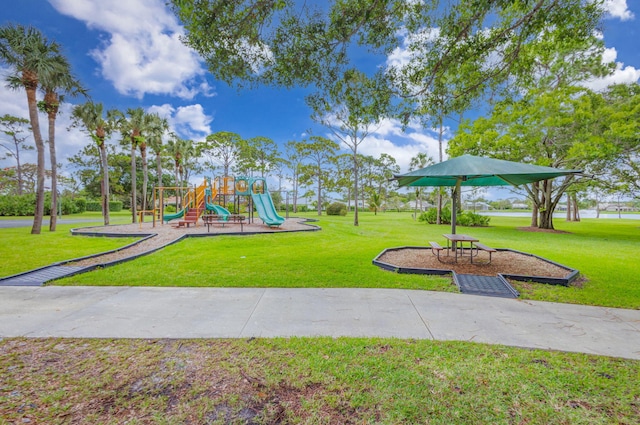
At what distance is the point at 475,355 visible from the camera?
2.59 meters

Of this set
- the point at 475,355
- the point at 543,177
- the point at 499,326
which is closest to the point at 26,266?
the point at 475,355

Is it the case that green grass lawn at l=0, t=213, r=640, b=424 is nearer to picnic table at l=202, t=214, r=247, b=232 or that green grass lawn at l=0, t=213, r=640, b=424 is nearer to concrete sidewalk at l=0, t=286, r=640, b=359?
concrete sidewalk at l=0, t=286, r=640, b=359

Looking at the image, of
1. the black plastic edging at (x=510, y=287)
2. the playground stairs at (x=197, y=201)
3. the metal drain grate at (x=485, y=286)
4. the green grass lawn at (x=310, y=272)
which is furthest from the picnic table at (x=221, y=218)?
the black plastic edging at (x=510, y=287)

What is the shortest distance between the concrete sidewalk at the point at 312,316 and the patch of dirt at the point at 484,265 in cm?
→ 185

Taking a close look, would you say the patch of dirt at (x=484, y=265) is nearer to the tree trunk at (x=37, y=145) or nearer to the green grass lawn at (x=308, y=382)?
the green grass lawn at (x=308, y=382)

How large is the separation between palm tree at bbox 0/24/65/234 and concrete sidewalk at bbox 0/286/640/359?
37.0ft

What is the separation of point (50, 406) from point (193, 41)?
5.30 m

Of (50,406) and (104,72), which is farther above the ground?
(104,72)

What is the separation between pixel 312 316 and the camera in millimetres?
3531

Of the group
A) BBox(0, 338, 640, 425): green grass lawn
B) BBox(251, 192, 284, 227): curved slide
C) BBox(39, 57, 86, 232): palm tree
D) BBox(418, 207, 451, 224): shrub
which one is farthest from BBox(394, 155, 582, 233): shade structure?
BBox(418, 207, 451, 224): shrub

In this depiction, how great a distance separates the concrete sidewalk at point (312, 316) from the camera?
9.88ft

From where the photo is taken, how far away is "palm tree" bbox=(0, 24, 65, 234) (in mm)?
10859

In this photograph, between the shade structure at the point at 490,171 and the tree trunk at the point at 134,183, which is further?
the tree trunk at the point at 134,183

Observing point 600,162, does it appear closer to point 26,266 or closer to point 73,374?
point 73,374
